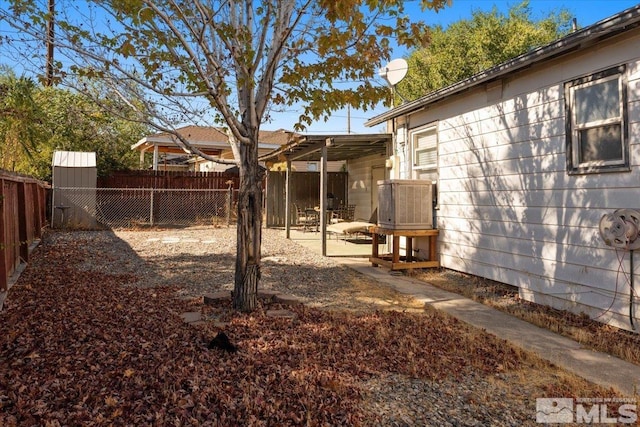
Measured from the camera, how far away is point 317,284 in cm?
692

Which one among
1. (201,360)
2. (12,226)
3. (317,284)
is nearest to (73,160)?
(12,226)

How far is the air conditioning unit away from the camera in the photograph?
775 centimetres

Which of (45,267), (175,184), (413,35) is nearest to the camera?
(413,35)

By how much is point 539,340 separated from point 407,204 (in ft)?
12.4

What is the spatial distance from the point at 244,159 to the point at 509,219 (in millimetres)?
3689

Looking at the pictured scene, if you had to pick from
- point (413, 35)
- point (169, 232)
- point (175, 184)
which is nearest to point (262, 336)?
point (413, 35)

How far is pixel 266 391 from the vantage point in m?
3.04

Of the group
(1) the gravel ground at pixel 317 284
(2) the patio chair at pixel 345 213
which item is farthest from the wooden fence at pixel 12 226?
(2) the patio chair at pixel 345 213

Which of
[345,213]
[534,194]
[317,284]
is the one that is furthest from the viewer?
[345,213]

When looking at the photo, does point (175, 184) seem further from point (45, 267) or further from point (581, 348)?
point (581, 348)

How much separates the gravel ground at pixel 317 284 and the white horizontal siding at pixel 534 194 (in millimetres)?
1602

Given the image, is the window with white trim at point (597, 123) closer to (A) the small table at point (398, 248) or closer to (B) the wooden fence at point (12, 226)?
(A) the small table at point (398, 248)

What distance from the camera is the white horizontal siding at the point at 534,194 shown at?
4676mm

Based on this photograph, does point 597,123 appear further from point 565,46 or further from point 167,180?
point 167,180
